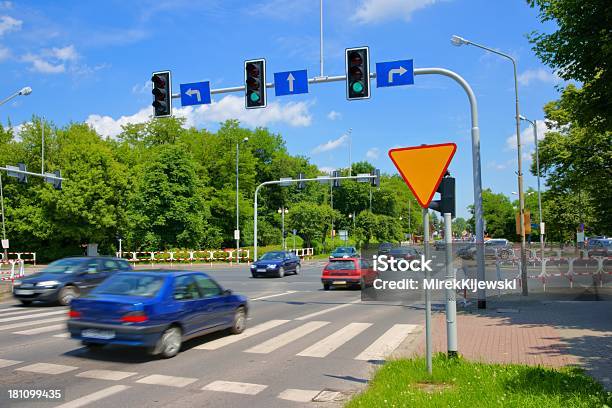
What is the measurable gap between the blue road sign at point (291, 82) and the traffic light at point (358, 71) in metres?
1.38

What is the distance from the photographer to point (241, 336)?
A: 10781mm

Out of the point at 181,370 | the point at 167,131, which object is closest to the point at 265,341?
the point at 181,370

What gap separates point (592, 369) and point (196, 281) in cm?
659

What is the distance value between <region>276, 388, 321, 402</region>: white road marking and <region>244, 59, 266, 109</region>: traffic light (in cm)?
867

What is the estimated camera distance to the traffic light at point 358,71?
12.8 meters

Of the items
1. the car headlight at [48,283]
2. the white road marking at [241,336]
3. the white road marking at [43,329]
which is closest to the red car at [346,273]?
the white road marking at [241,336]

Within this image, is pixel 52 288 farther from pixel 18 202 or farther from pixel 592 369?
pixel 18 202

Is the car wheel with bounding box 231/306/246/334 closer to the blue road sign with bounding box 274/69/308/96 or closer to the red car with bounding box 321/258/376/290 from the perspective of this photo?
the blue road sign with bounding box 274/69/308/96

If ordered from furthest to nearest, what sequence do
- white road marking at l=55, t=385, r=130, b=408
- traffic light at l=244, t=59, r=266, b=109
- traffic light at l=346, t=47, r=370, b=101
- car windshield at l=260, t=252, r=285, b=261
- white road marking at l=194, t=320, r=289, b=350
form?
car windshield at l=260, t=252, r=285, b=261 → traffic light at l=244, t=59, r=266, b=109 → traffic light at l=346, t=47, r=370, b=101 → white road marking at l=194, t=320, r=289, b=350 → white road marking at l=55, t=385, r=130, b=408

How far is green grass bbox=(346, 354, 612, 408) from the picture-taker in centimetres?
562

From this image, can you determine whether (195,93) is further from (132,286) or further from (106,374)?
(106,374)

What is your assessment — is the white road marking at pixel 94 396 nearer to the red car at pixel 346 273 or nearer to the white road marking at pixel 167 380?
the white road marking at pixel 167 380

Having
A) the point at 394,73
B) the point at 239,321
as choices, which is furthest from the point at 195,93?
the point at 239,321

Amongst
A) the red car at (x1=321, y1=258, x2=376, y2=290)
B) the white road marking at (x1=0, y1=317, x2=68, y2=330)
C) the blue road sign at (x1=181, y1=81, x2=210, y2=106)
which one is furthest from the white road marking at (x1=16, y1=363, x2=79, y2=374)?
the red car at (x1=321, y1=258, x2=376, y2=290)
